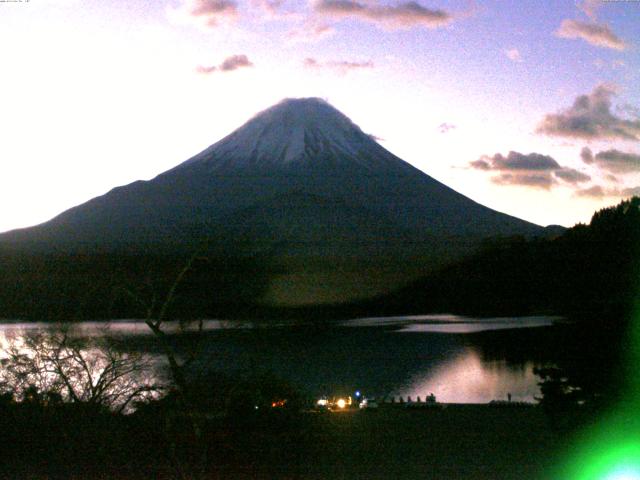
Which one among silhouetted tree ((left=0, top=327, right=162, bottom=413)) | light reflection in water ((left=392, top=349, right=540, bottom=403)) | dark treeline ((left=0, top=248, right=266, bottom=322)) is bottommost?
light reflection in water ((left=392, top=349, right=540, bottom=403))

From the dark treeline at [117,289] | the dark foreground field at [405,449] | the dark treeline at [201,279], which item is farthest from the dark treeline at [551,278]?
the dark treeline at [117,289]

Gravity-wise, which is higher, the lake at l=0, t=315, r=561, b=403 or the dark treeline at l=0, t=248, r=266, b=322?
the dark treeline at l=0, t=248, r=266, b=322

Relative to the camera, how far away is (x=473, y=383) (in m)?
23.8

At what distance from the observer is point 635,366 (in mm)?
7500

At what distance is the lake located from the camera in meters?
19.0

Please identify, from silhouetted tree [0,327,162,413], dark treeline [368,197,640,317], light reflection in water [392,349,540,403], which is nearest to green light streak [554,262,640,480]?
dark treeline [368,197,640,317]

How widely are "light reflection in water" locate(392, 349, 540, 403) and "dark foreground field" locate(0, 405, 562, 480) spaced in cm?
920

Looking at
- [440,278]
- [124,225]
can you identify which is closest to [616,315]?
[440,278]

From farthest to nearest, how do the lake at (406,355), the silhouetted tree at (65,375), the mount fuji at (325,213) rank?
the mount fuji at (325,213) < the lake at (406,355) < the silhouetted tree at (65,375)

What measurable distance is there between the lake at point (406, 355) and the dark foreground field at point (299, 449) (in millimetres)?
1585

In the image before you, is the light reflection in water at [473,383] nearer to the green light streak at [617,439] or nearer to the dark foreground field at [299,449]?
the dark foreground field at [299,449]

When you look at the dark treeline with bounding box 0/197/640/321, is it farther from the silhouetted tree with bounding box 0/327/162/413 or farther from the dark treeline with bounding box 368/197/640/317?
the silhouetted tree with bounding box 0/327/162/413

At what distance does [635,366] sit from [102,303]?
18.0 feet

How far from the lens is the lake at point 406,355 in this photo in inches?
749
